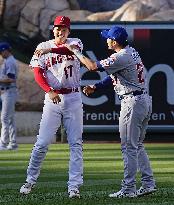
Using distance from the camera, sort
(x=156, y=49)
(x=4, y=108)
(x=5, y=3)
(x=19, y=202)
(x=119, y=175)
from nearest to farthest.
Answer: (x=19, y=202) → (x=119, y=175) → (x=4, y=108) → (x=156, y=49) → (x=5, y=3)

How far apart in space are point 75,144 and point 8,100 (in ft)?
25.4

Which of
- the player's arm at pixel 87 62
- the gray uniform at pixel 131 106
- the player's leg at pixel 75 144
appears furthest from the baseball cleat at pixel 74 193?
the player's arm at pixel 87 62

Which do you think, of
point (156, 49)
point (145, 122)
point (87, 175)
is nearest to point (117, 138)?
point (156, 49)

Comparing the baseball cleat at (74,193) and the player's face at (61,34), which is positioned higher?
the player's face at (61,34)

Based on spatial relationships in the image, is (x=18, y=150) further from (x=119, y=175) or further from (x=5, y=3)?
(x=5, y=3)

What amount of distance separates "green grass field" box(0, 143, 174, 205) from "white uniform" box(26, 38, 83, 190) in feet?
1.45

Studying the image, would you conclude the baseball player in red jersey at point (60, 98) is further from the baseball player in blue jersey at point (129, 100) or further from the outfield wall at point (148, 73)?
the outfield wall at point (148, 73)

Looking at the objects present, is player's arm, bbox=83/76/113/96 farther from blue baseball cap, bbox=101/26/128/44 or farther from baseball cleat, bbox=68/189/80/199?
baseball cleat, bbox=68/189/80/199

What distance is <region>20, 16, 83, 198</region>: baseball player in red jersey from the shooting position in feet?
34.7

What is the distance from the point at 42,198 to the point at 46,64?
5.12 ft

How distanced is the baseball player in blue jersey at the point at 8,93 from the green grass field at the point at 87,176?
360mm

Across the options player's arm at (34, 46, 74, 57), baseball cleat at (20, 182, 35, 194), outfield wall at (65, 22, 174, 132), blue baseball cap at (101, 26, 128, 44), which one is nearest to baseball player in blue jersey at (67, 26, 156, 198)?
blue baseball cap at (101, 26, 128, 44)

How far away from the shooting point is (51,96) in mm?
10461

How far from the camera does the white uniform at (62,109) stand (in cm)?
1060
